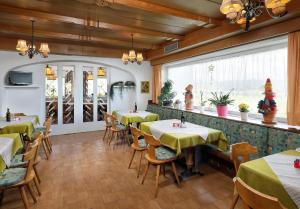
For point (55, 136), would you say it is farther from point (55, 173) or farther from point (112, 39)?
point (112, 39)

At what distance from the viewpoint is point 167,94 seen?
5.73 meters

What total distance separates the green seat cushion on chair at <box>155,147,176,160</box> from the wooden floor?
464mm

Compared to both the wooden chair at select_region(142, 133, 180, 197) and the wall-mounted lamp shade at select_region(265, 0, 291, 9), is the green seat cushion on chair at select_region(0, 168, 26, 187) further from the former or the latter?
the wall-mounted lamp shade at select_region(265, 0, 291, 9)

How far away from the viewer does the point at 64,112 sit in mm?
6180

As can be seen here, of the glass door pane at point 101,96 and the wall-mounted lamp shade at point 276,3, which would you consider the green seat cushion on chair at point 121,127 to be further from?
the wall-mounted lamp shade at point 276,3

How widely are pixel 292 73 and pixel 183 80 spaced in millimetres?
3323

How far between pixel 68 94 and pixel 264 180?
604 centimetres

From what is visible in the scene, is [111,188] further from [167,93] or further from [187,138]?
[167,93]

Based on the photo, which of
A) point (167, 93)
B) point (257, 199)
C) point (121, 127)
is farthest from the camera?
point (167, 93)

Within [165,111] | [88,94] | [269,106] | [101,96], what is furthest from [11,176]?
[101,96]

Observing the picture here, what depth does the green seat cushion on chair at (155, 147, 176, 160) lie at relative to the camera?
2.73 m

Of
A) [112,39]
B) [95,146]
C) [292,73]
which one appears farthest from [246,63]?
[95,146]

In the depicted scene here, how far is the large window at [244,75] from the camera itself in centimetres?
331
